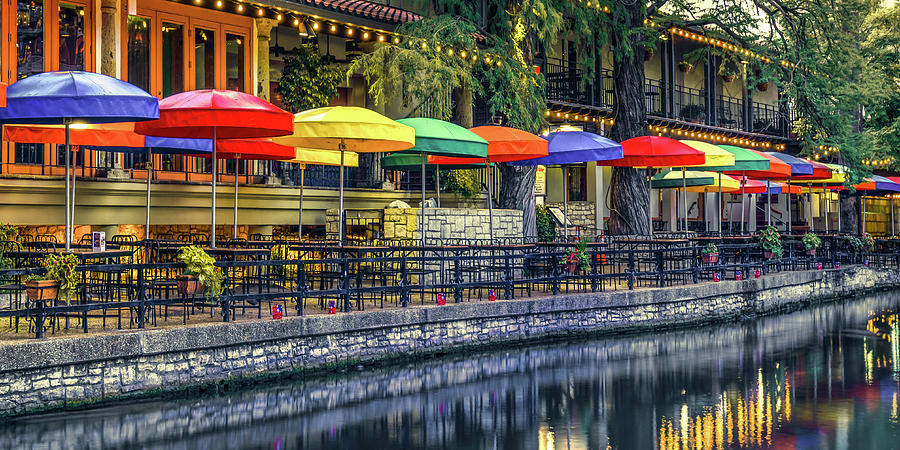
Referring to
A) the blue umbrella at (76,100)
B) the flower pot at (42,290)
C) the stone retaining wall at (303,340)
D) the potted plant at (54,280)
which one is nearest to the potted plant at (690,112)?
the stone retaining wall at (303,340)

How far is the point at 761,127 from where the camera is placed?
4125 cm

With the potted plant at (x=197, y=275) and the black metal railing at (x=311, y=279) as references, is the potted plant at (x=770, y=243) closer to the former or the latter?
the black metal railing at (x=311, y=279)

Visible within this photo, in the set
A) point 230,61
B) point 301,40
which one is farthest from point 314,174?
point 301,40

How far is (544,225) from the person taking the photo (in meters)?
25.5

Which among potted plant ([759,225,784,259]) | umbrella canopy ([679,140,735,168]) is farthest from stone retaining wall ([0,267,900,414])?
potted plant ([759,225,784,259])

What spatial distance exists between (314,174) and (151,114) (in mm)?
10568

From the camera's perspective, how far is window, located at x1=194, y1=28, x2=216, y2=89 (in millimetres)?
19359

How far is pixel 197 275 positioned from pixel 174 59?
29.1ft

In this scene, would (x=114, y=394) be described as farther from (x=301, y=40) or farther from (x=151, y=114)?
(x=301, y=40)

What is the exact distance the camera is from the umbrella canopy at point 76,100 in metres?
10.4

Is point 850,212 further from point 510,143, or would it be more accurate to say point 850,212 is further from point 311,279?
Answer: point 311,279

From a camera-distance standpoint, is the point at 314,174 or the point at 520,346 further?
the point at 314,174

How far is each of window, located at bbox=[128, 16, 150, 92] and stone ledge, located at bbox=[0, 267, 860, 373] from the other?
8239 millimetres

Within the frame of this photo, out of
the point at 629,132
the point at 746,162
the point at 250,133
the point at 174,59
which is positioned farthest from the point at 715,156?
the point at 250,133
